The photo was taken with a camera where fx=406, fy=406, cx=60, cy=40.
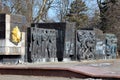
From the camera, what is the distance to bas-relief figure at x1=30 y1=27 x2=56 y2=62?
35.6m

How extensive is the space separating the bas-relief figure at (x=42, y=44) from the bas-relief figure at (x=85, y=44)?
5060 millimetres

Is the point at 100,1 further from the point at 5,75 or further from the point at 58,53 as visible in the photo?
the point at 5,75

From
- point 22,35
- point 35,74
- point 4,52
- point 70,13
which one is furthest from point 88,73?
point 70,13

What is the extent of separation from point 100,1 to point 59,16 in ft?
27.1

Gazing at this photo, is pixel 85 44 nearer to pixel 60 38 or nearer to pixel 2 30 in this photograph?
pixel 60 38

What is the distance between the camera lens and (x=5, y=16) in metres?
30.0

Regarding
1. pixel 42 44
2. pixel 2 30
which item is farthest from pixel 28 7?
pixel 2 30

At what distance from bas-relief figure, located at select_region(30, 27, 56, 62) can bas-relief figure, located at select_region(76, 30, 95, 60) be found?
5060 millimetres

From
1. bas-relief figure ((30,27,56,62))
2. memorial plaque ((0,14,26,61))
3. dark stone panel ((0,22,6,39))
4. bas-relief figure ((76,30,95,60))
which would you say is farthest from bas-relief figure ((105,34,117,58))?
dark stone panel ((0,22,6,39))

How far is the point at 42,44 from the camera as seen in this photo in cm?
3738

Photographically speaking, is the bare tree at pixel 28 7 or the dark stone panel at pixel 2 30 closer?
the dark stone panel at pixel 2 30

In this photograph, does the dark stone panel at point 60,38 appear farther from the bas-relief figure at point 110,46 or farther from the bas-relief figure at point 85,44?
the bas-relief figure at point 110,46

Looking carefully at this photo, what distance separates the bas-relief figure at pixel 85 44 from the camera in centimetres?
4434

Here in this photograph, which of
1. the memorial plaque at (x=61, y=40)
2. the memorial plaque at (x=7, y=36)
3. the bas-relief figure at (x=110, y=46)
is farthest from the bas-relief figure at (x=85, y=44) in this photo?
the memorial plaque at (x=7, y=36)
